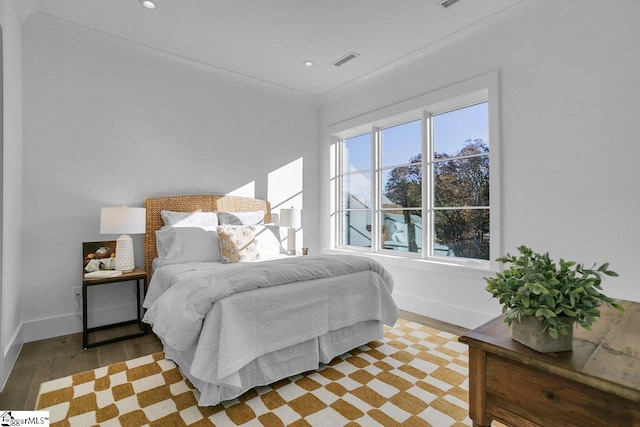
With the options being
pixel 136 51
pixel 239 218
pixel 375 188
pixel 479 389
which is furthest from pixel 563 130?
pixel 136 51

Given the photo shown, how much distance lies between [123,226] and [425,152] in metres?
3.22

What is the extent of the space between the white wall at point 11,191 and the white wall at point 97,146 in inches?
5.4

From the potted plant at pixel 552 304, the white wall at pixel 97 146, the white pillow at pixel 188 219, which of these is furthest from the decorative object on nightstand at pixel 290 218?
the potted plant at pixel 552 304

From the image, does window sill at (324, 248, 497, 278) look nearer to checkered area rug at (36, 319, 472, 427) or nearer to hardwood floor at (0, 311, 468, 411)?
hardwood floor at (0, 311, 468, 411)

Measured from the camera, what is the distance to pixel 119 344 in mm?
2838

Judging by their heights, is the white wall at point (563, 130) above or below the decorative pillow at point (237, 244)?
above

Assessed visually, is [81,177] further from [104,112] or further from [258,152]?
[258,152]

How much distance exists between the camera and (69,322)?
306 cm

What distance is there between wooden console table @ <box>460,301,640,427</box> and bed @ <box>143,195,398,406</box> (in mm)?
1355

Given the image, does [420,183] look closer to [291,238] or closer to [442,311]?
[442,311]

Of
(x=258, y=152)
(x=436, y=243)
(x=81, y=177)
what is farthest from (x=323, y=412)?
(x=258, y=152)

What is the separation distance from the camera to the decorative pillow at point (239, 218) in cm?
371

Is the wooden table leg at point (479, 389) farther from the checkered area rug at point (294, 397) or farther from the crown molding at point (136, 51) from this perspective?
the crown molding at point (136, 51)

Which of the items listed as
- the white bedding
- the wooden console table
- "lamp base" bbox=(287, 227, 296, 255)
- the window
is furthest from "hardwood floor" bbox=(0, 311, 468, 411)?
the wooden console table
